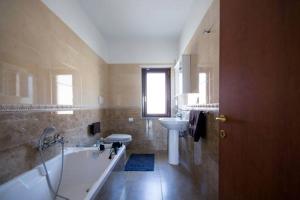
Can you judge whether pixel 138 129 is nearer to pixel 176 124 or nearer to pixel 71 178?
pixel 176 124

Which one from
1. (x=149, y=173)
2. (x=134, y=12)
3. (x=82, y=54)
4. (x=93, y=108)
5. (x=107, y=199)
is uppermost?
(x=134, y=12)

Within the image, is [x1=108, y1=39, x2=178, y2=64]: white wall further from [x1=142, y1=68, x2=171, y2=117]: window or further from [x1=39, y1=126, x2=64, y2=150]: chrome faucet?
[x1=39, y1=126, x2=64, y2=150]: chrome faucet

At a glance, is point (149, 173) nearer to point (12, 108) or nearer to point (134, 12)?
point (12, 108)

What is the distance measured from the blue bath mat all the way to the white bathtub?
93cm

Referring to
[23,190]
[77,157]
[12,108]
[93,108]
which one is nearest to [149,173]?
[77,157]

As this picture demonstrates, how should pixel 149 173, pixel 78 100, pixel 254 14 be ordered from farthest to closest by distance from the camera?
pixel 149 173 → pixel 78 100 → pixel 254 14

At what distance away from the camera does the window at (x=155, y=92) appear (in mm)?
4250

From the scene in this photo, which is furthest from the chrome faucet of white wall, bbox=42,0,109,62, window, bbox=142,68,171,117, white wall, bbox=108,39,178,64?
white wall, bbox=108,39,178,64

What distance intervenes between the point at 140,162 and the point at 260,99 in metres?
2.81

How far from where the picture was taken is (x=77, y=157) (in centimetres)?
223

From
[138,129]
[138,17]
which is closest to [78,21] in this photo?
[138,17]

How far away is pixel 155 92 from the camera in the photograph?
427cm

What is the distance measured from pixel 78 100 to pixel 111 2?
1.54 m

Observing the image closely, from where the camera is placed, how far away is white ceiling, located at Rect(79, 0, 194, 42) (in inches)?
107
